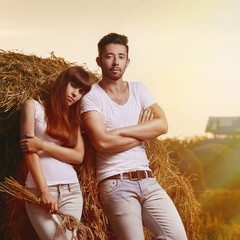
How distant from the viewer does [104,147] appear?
3.73 meters

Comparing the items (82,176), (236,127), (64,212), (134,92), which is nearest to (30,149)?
(64,212)

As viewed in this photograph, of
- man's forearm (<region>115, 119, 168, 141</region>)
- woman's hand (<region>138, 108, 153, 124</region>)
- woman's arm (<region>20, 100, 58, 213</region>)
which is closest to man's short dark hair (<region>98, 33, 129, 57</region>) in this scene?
woman's hand (<region>138, 108, 153, 124</region>)

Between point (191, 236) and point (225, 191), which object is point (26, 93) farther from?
point (225, 191)

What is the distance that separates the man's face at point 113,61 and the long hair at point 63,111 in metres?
0.44

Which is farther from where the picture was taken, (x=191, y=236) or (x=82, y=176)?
(x=191, y=236)

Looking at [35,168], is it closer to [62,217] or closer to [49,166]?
[49,166]

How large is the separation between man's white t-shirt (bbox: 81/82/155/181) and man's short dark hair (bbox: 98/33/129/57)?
470mm

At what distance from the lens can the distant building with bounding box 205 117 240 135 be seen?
429 inches

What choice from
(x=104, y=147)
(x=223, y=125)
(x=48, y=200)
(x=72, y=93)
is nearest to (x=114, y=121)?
(x=104, y=147)

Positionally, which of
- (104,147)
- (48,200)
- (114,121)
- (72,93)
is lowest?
(48,200)

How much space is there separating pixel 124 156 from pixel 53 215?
917 mm

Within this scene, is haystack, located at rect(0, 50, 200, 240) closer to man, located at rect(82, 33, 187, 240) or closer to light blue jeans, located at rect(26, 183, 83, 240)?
man, located at rect(82, 33, 187, 240)

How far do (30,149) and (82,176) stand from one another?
3.14ft

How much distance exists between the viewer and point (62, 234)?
3.31 m
